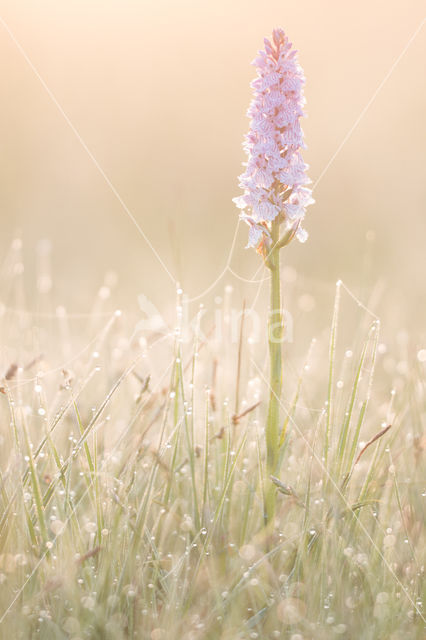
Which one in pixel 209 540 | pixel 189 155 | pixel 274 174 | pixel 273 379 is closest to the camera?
pixel 209 540

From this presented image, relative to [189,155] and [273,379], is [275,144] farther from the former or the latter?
[189,155]

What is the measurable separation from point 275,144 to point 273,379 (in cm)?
85

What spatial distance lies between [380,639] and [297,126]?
173 centimetres

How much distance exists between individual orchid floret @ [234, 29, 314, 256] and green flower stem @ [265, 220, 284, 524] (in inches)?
4.5

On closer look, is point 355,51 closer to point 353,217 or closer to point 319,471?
point 353,217

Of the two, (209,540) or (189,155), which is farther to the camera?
(189,155)

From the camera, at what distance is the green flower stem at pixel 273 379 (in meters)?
2.39

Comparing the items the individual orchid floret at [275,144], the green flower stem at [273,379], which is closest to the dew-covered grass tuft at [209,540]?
the green flower stem at [273,379]

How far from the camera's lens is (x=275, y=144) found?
2453 millimetres

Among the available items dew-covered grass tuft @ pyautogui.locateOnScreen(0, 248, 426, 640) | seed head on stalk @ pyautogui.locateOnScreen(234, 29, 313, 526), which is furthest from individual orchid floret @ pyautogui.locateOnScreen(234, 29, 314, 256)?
dew-covered grass tuft @ pyautogui.locateOnScreen(0, 248, 426, 640)

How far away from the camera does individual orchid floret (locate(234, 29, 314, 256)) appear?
2.44 metres

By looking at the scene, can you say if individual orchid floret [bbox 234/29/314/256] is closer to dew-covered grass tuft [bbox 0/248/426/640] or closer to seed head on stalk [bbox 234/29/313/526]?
seed head on stalk [bbox 234/29/313/526]

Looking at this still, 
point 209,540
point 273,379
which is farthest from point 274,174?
point 209,540

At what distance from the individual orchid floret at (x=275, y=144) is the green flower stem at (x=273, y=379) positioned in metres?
0.11
